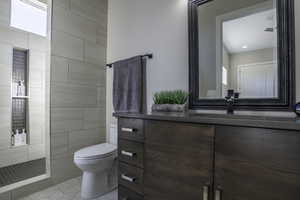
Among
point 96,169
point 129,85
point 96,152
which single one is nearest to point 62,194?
point 96,169

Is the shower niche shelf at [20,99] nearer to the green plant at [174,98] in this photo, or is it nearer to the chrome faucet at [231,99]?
the green plant at [174,98]

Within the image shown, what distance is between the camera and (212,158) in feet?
3.01

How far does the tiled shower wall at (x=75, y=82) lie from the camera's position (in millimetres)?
2150

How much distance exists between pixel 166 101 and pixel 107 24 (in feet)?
5.90

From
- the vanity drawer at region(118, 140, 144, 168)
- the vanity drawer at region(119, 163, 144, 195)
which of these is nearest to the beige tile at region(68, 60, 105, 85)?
the vanity drawer at region(118, 140, 144, 168)

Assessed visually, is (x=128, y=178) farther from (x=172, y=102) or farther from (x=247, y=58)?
(x=247, y=58)

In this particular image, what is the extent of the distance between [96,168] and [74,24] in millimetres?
1893

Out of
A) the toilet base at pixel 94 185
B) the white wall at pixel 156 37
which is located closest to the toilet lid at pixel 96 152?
the toilet base at pixel 94 185

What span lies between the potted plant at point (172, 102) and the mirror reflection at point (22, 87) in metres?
1.43

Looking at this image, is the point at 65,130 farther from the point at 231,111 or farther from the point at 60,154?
the point at 231,111

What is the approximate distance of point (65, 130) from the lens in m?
2.24

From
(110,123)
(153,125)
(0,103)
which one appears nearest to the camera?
(153,125)

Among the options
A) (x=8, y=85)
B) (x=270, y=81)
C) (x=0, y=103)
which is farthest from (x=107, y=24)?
(x=270, y=81)

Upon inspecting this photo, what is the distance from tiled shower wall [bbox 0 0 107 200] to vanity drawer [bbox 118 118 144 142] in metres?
1.15
